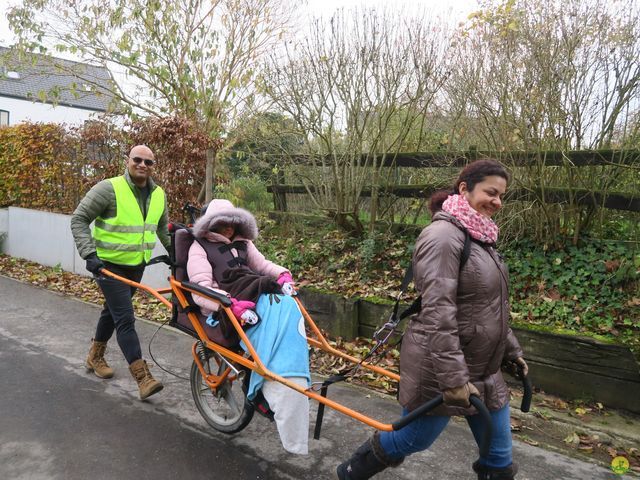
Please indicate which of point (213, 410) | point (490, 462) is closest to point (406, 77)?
point (213, 410)

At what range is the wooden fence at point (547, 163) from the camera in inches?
209

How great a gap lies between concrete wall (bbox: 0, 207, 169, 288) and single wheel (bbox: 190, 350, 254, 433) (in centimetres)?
587

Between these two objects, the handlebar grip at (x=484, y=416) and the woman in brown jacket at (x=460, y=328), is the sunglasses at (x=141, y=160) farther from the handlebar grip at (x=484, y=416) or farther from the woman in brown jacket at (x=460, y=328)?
the handlebar grip at (x=484, y=416)

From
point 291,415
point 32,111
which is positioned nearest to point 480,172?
point 291,415

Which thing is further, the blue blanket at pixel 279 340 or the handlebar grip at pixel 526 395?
the blue blanket at pixel 279 340

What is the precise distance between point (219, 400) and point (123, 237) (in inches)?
63.1

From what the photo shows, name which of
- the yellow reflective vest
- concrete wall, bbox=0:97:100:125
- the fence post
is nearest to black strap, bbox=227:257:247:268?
the yellow reflective vest

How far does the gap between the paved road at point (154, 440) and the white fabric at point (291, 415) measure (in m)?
0.58

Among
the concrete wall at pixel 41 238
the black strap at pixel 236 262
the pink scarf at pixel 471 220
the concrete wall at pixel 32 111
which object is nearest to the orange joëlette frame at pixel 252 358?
the black strap at pixel 236 262

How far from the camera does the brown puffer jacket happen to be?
2.27 meters

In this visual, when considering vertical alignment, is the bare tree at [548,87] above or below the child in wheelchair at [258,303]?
A: above

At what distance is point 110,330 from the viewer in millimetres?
4672

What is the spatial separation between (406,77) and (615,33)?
7.56ft

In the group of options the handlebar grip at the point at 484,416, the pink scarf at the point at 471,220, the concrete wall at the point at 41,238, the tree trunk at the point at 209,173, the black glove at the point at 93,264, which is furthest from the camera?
the concrete wall at the point at 41,238
